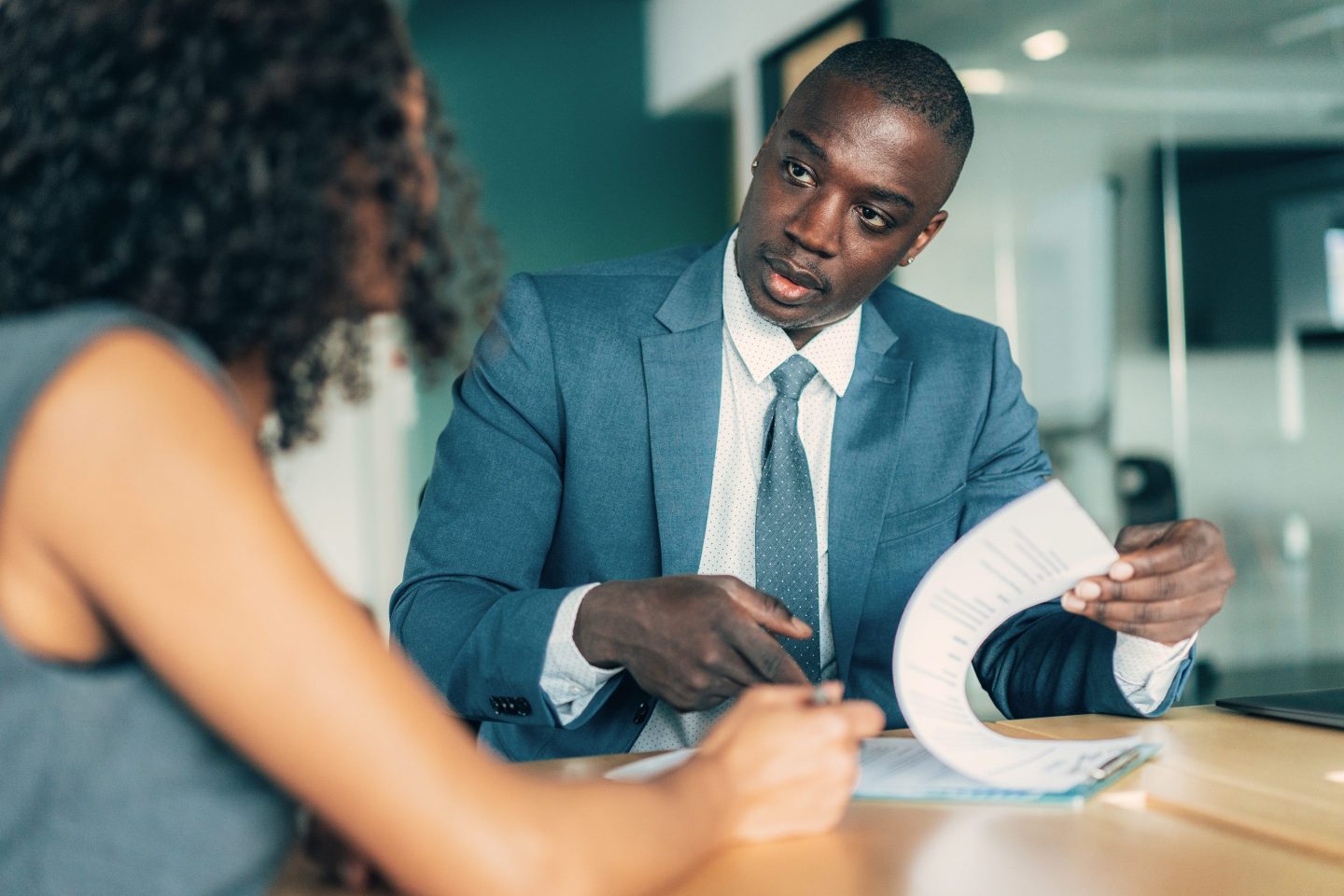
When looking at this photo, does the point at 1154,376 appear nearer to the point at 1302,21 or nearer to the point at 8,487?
the point at 1302,21

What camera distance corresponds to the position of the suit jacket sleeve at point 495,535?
1295 mm

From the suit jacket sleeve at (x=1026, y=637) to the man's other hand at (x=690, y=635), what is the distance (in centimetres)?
44

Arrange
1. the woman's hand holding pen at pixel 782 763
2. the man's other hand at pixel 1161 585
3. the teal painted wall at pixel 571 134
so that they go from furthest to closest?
the teal painted wall at pixel 571 134, the man's other hand at pixel 1161 585, the woman's hand holding pen at pixel 782 763

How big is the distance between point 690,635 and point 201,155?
621mm

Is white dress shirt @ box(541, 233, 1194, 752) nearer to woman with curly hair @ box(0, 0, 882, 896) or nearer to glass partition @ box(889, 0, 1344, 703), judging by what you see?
woman with curly hair @ box(0, 0, 882, 896)

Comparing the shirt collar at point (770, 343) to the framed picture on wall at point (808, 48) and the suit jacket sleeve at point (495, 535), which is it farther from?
the framed picture on wall at point (808, 48)

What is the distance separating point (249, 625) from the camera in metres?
0.63

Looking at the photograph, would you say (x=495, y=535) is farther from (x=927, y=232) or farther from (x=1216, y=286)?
(x=1216, y=286)

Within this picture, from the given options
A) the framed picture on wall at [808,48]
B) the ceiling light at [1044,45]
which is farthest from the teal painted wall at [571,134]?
the ceiling light at [1044,45]

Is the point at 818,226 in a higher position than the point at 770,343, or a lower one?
higher

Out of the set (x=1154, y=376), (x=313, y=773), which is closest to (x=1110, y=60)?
(x=1154, y=376)

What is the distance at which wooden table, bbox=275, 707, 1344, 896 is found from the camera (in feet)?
2.65

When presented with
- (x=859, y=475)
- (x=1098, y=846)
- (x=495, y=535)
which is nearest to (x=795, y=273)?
(x=859, y=475)

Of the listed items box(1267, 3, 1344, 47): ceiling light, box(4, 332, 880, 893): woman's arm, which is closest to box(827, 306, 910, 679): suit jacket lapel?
box(4, 332, 880, 893): woman's arm
